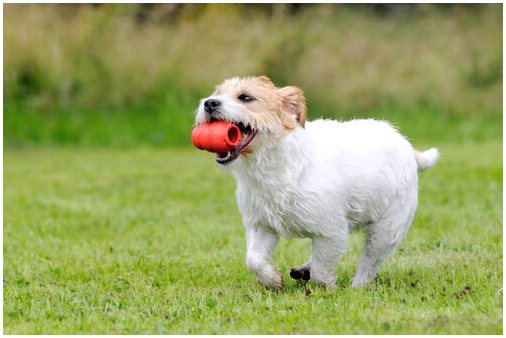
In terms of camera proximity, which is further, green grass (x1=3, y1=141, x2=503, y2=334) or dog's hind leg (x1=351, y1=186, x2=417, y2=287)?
dog's hind leg (x1=351, y1=186, x2=417, y2=287)

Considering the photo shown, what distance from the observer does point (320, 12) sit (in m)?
20.7

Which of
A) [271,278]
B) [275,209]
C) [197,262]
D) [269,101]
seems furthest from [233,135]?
[197,262]

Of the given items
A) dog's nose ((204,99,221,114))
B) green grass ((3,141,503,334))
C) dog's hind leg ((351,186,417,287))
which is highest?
dog's nose ((204,99,221,114))

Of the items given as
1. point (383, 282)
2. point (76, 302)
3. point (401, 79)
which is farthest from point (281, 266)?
point (401, 79)

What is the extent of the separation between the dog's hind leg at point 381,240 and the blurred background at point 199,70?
1001 centimetres

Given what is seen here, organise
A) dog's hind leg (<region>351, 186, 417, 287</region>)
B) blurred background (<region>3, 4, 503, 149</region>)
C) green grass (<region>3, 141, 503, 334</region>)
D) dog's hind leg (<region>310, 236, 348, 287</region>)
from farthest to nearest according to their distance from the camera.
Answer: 1. blurred background (<region>3, 4, 503, 149</region>)
2. dog's hind leg (<region>351, 186, 417, 287</region>)
3. dog's hind leg (<region>310, 236, 348, 287</region>)
4. green grass (<region>3, 141, 503, 334</region>)

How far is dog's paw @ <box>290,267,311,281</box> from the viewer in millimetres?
7293

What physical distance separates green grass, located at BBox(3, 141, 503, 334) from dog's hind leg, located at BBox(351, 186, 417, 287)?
5.0 inches

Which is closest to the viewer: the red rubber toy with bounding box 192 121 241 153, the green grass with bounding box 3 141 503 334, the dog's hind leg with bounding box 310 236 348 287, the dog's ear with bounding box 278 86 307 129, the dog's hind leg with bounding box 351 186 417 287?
the green grass with bounding box 3 141 503 334

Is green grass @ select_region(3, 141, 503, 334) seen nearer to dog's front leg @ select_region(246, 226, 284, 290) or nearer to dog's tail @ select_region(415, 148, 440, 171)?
dog's front leg @ select_region(246, 226, 284, 290)

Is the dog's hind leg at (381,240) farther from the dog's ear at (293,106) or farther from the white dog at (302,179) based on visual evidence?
the dog's ear at (293,106)

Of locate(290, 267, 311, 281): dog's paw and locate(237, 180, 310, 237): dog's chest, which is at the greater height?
locate(237, 180, 310, 237): dog's chest

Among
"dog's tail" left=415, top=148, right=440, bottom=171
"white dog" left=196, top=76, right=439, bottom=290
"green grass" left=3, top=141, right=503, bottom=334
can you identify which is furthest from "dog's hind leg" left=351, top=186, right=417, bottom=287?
"dog's tail" left=415, top=148, right=440, bottom=171

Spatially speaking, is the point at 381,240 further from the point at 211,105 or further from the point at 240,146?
the point at 211,105
